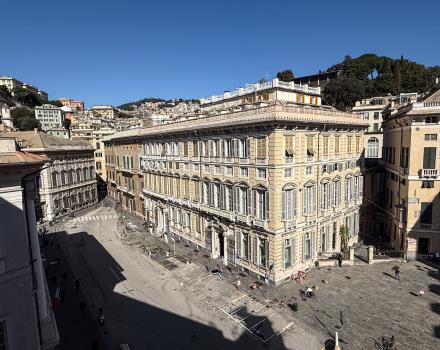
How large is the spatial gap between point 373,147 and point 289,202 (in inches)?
1363

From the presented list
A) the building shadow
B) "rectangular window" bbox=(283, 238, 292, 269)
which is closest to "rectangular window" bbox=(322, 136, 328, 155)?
"rectangular window" bbox=(283, 238, 292, 269)

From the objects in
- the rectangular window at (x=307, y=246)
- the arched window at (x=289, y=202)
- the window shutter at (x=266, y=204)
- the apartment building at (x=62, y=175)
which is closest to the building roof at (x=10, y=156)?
the window shutter at (x=266, y=204)

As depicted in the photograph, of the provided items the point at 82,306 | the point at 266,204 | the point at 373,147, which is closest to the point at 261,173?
the point at 266,204

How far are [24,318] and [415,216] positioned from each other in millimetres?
37319

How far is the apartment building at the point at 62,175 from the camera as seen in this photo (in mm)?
59188

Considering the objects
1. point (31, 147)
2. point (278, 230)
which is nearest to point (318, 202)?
point (278, 230)

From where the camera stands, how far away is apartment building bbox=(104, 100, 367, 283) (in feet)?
94.1

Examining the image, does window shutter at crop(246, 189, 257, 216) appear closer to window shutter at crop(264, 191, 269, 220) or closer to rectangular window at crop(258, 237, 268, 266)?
window shutter at crop(264, 191, 269, 220)

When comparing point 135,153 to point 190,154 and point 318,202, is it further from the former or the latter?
point 318,202

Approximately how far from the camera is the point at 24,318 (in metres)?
13.2

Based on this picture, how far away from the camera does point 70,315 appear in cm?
2623

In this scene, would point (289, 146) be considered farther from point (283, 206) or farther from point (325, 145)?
point (325, 145)

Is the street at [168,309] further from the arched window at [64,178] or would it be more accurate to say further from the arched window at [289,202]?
the arched window at [64,178]

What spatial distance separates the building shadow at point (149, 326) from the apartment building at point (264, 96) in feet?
80.3
